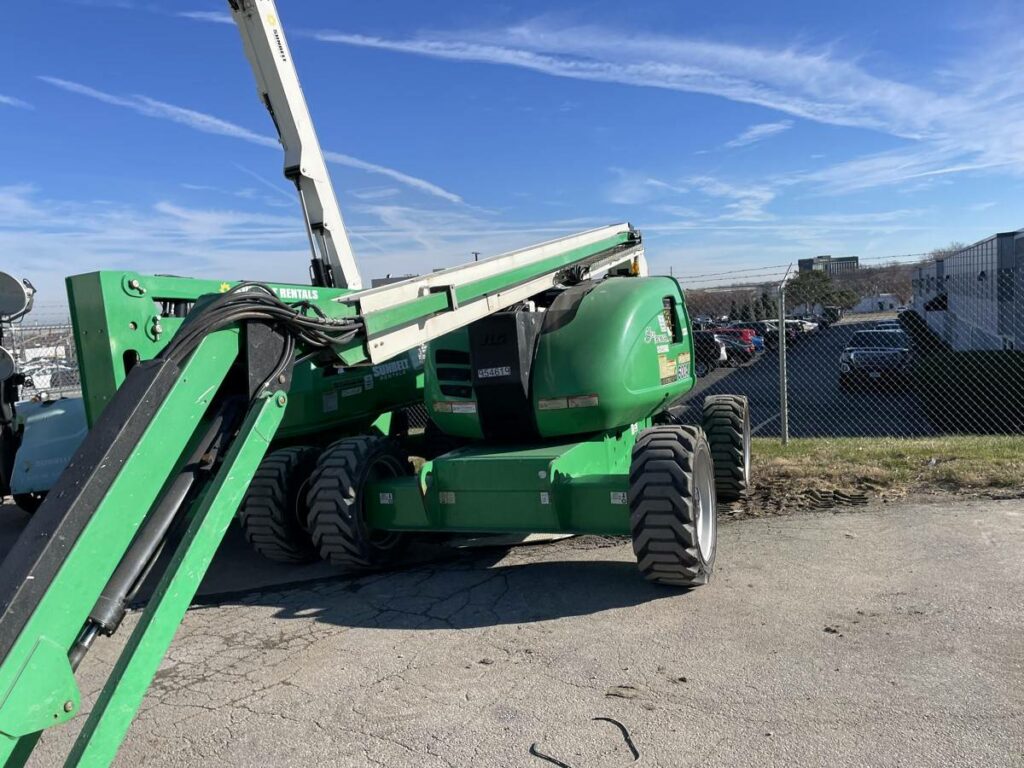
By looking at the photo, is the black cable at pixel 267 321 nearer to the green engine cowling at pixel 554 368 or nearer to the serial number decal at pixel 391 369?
the green engine cowling at pixel 554 368

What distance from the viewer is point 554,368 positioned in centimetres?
602

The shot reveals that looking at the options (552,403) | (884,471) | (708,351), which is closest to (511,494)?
(552,403)

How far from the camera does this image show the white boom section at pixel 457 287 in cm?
439

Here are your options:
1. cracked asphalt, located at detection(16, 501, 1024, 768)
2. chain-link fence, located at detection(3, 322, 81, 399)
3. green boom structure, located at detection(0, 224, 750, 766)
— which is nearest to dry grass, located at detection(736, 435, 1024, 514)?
green boom structure, located at detection(0, 224, 750, 766)

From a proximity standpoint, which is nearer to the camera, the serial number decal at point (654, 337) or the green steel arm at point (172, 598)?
the green steel arm at point (172, 598)

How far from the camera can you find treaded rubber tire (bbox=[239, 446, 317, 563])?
6.41 m

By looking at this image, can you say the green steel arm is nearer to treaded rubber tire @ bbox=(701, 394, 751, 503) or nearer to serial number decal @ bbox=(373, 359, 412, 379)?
serial number decal @ bbox=(373, 359, 412, 379)

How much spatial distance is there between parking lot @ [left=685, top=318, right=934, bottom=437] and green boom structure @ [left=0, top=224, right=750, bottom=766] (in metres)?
6.28

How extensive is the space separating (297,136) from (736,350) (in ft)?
64.4

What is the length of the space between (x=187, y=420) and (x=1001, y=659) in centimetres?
410

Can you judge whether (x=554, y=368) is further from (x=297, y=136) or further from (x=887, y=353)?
(x=887, y=353)

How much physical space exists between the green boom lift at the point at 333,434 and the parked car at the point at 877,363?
1048 centimetres

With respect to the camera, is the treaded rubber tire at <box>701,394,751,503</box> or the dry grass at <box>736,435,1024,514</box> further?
the treaded rubber tire at <box>701,394,751,503</box>

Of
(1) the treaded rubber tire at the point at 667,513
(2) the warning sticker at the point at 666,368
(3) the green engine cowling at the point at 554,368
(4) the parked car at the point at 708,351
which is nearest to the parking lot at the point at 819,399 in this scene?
(4) the parked car at the point at 708,351
